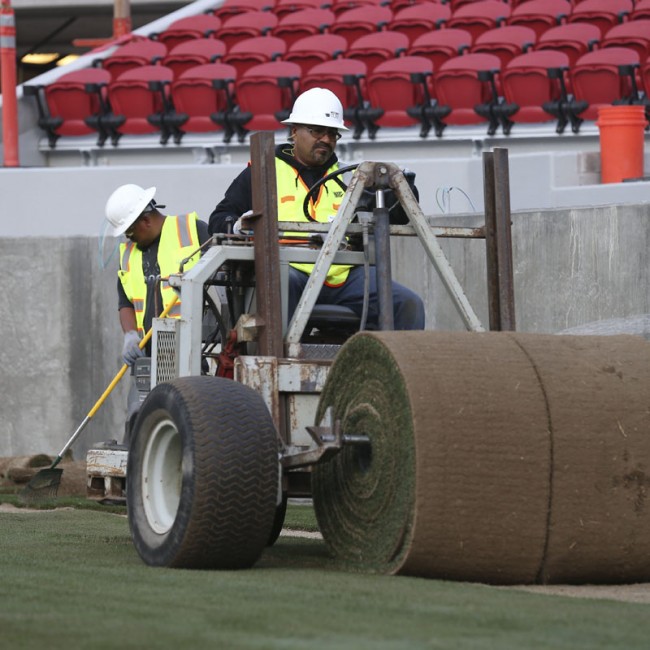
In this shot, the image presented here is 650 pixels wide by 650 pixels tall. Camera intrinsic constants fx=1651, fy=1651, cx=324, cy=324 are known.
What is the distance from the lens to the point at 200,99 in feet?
60.2

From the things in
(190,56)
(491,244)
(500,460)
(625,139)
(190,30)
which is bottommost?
(500,460)

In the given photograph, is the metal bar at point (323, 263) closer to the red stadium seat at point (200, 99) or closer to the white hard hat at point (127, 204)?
the white hard hat at point (127, 204)

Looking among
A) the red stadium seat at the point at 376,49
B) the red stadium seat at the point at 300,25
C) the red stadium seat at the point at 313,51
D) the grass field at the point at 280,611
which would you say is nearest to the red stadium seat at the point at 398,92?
the red stadium seat at the point at 376,49

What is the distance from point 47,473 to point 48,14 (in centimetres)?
1729

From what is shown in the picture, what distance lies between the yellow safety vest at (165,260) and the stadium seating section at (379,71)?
757 centimetres

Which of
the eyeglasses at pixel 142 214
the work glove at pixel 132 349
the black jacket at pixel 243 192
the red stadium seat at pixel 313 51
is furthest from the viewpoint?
the red stadium seat at pixel 313 51

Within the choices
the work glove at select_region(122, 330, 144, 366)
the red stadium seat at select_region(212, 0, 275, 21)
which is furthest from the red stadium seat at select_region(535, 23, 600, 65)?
the work glove at select_region(122, 330, 144, 366)

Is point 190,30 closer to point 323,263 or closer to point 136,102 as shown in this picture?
point 136,102

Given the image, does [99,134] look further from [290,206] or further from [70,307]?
[290,206]

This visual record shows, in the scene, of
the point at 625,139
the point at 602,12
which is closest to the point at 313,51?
the point at 602,12

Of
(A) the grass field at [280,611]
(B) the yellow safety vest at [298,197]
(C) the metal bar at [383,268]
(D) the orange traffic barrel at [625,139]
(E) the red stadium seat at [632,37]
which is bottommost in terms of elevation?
(A) the grass field at [280,611]

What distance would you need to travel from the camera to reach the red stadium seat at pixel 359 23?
20.1 metres

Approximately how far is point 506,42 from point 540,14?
1121 mm

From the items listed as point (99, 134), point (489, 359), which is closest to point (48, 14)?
point (99, 134)
